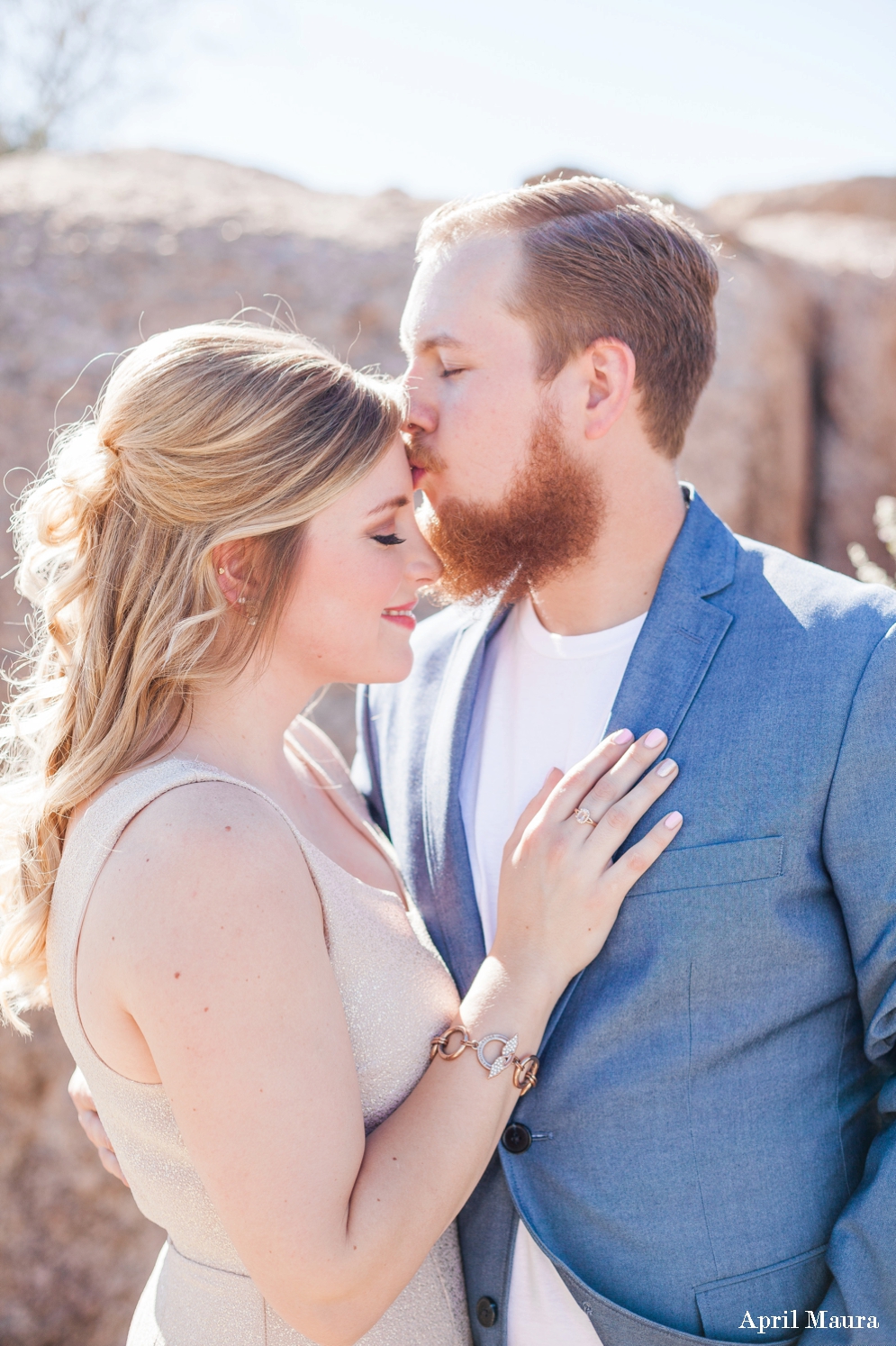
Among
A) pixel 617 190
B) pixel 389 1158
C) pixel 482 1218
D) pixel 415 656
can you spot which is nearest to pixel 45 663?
pixel 415 656

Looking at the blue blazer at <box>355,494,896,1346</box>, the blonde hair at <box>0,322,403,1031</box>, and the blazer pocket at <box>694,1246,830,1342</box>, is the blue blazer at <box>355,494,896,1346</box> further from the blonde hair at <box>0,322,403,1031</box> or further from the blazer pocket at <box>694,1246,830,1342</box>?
the blonde hair at <box>0,322,403,1031</box>

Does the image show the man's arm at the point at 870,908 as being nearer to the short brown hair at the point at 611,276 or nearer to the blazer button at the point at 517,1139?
the blazer button at the point at 517,1139

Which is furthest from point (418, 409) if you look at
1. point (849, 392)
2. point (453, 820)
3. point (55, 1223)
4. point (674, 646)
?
point (849, 392)

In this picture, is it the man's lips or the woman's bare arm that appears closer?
the woman's bare arm

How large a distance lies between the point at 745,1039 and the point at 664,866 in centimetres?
33

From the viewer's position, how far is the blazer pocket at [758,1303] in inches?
67.7

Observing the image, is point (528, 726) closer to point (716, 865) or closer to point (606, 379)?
point (716, 865)

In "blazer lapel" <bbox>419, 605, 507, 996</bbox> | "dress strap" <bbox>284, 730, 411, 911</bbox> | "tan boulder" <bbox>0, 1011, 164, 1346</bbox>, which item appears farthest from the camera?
"tan boulder" <bbox>0, 1011, 164, 1346</bbox>

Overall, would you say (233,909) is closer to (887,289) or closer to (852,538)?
(852,538)

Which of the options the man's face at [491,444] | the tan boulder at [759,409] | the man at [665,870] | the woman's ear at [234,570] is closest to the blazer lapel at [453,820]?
the man at [665,870]

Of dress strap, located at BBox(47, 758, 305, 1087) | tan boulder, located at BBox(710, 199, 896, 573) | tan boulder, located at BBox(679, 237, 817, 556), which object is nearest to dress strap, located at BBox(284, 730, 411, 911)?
dress strap, located at BBox(47, 758, 305, 1087)

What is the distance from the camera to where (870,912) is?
1.69 m

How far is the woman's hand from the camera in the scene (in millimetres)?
1747

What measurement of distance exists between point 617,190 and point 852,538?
378 centimetres
